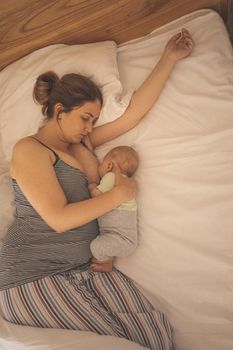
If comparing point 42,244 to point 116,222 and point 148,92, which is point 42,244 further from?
point 148,92

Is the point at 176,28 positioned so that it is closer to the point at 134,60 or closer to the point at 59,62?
the point at 134,60

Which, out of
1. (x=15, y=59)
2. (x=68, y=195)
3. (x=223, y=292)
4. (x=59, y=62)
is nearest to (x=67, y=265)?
(x=68, y=195)

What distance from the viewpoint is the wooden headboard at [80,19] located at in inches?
56.1

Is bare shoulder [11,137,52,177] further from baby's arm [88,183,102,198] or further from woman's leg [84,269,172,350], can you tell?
woman's leg [84,269,172,350]

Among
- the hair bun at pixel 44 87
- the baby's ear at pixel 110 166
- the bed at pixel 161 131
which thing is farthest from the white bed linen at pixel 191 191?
the hair bun at pixel 44 87

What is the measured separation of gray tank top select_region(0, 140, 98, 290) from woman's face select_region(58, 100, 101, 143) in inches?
4.3

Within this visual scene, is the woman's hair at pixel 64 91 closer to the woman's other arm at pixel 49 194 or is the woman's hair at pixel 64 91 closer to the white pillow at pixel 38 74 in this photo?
the white pillow at pixel 38 74

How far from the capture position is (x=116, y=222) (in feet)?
3.86

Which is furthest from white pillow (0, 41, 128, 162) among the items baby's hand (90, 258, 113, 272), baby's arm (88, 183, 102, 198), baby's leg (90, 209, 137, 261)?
baby's hand (90, 258, 113, 272)

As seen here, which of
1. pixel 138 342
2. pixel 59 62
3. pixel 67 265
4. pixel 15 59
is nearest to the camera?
pixel 138 342

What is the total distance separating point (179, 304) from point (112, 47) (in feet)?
3.09

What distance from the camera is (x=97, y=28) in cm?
148

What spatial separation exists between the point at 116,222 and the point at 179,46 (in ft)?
2.17

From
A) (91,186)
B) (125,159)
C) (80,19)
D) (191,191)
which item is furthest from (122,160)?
(80,19)
